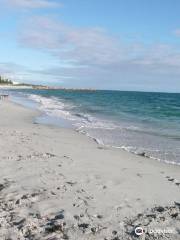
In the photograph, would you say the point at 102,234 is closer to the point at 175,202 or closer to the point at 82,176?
the point at 175,202

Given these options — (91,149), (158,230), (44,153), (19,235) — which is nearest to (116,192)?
(158,230)

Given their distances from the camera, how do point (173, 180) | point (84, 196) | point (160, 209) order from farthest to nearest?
point (173, 180)
point (84, 196)
point (160, 209)

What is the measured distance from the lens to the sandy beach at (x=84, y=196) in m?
5.54

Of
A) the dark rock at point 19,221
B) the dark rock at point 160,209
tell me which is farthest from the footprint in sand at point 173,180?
the dark rock at point 19,221

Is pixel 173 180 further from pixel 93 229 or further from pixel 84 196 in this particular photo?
pixel 93 229

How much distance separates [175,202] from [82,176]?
235 cm

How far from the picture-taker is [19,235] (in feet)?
17.5

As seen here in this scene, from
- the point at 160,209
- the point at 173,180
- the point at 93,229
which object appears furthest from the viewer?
the point at 173,180

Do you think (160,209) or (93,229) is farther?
(160,209)

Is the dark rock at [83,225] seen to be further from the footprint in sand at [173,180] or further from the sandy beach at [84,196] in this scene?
the footprint in sand at [173,180]

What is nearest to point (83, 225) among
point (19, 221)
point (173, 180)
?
point (19, 221)

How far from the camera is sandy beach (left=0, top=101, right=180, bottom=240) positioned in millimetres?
5543

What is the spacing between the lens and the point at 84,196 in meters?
7.10

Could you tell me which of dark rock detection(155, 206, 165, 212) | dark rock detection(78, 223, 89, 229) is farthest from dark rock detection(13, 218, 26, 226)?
dark rock detection(155, 206, 165, 212)
